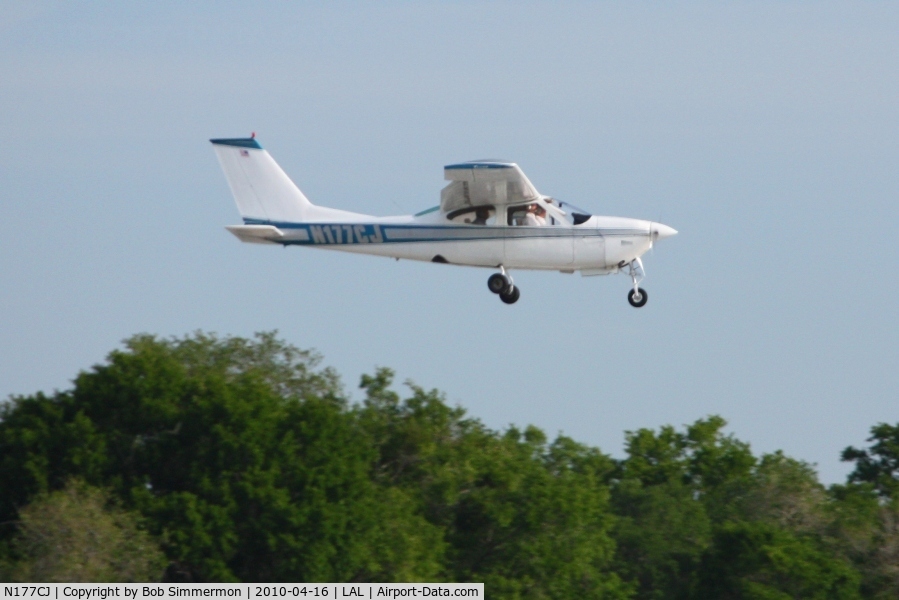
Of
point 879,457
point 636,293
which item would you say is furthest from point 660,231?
point 879,457

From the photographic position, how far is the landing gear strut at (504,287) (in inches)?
1103

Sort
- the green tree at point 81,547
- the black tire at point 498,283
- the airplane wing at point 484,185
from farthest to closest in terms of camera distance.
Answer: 1. the black tire at point 498,283
2. the green tree at point 81,547
3. the airplane wing at point 484,185

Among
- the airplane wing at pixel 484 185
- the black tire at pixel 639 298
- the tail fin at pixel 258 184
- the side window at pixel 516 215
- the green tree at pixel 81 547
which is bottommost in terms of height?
the green tree at pixel 81 547

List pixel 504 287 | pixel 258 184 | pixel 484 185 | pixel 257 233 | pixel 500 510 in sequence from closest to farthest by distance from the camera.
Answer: pixel 484 185
pixel 504 287
pixel 257 233
pixel 258 184
pixel 500 510

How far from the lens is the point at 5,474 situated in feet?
106

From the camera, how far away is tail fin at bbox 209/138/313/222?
29.0 meters

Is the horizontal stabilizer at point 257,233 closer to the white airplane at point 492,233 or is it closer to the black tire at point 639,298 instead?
the white airplane at point 492,233

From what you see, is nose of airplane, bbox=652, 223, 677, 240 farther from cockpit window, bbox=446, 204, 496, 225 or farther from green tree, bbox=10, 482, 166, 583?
green tree, bbox=10, 482, 166, 583

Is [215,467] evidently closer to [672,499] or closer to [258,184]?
[258,184]

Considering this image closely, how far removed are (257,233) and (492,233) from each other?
428cm

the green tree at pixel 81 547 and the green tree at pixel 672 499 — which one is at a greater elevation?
the green tree at pixel 672 499

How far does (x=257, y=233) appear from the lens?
2836cm

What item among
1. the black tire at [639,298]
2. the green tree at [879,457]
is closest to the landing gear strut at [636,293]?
the black tire at [639,298]

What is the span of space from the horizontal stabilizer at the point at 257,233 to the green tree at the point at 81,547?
555cm
